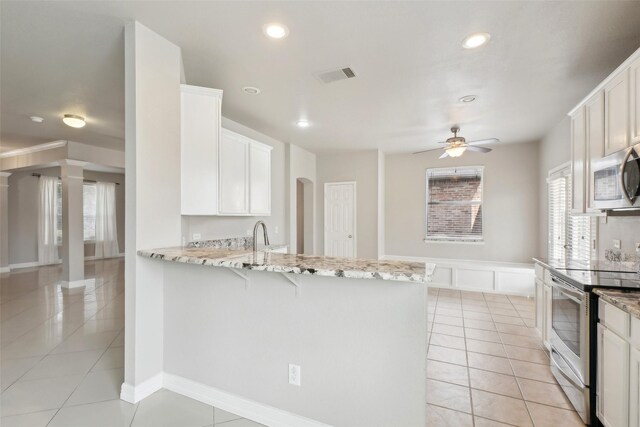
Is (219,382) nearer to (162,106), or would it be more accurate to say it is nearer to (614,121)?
(162,106)

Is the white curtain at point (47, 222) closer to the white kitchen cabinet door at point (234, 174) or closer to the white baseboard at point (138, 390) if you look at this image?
the white kitchen cabinet door at point (234, 174)

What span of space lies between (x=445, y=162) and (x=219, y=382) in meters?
5.62

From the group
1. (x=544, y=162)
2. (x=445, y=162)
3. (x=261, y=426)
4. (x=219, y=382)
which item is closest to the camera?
(x=261, y=426)

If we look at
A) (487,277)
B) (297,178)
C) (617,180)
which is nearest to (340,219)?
(297,178)

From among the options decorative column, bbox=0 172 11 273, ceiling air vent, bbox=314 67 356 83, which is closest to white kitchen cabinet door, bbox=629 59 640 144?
ceiling air vent, bbox=314 67 356 83

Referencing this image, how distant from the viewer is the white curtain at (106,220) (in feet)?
29.2

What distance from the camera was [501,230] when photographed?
570 centimetres

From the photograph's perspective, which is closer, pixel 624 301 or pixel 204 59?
pixel 624 301

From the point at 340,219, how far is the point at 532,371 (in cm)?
433

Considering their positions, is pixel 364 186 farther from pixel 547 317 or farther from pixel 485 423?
pixel 485 423

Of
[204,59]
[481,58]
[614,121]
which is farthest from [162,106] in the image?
[614,121]

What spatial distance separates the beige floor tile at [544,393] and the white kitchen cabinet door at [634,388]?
754mm

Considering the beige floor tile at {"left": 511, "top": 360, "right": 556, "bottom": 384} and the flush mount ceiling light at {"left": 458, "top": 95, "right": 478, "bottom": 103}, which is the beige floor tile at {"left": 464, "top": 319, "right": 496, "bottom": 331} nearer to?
the beige floor tile at {"left": 511, "top": 360, "right": 556, "bottom": 384}

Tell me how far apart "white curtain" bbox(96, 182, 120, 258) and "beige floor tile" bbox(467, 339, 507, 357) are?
32.8ft
